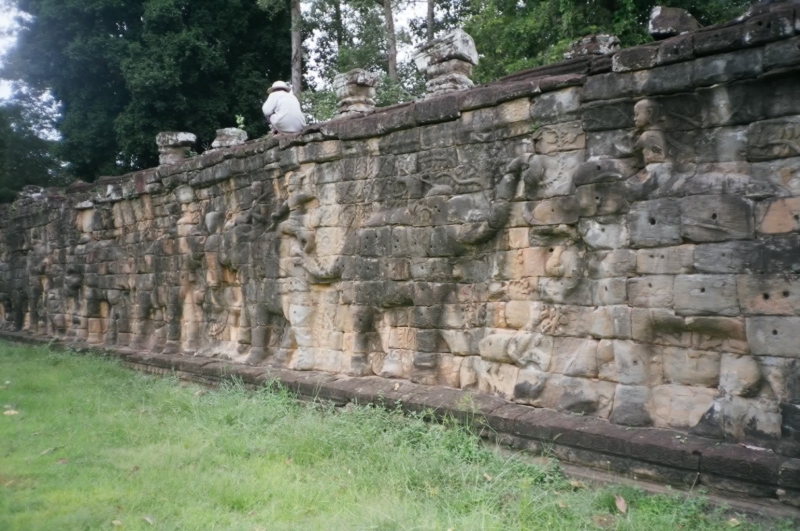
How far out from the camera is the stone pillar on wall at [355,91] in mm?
7828

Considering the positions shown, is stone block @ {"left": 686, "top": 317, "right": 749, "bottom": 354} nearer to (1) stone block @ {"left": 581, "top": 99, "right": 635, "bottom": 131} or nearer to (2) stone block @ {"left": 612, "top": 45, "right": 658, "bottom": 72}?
(1) stone block @ {"left": 581, "top": 99, "right": 635, "bottom": 131}

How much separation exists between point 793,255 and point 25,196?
1653 centimetres

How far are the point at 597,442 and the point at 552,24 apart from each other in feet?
31.1

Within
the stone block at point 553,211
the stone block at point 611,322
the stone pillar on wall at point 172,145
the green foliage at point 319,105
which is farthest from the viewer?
the green foliage at point 319,105

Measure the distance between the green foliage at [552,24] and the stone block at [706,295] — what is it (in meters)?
7.02

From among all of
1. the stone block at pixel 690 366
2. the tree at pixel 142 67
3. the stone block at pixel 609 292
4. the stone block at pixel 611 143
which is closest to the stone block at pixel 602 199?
the stone block at pixel 611 143

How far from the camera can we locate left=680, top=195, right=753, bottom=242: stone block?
449 centimetres

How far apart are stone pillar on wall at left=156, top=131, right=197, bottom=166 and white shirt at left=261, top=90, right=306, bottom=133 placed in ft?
9.35

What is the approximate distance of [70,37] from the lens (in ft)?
61.3

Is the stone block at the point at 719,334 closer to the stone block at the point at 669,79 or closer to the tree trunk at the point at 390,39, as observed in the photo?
the stone block at the point at 669,79

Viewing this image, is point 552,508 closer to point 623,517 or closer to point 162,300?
point 623,517

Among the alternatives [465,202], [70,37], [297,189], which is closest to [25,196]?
[70,37]

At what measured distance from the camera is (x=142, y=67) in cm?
1681

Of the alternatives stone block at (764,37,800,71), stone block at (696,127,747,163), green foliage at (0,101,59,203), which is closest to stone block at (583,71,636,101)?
stone block at (696,127,747,163)
